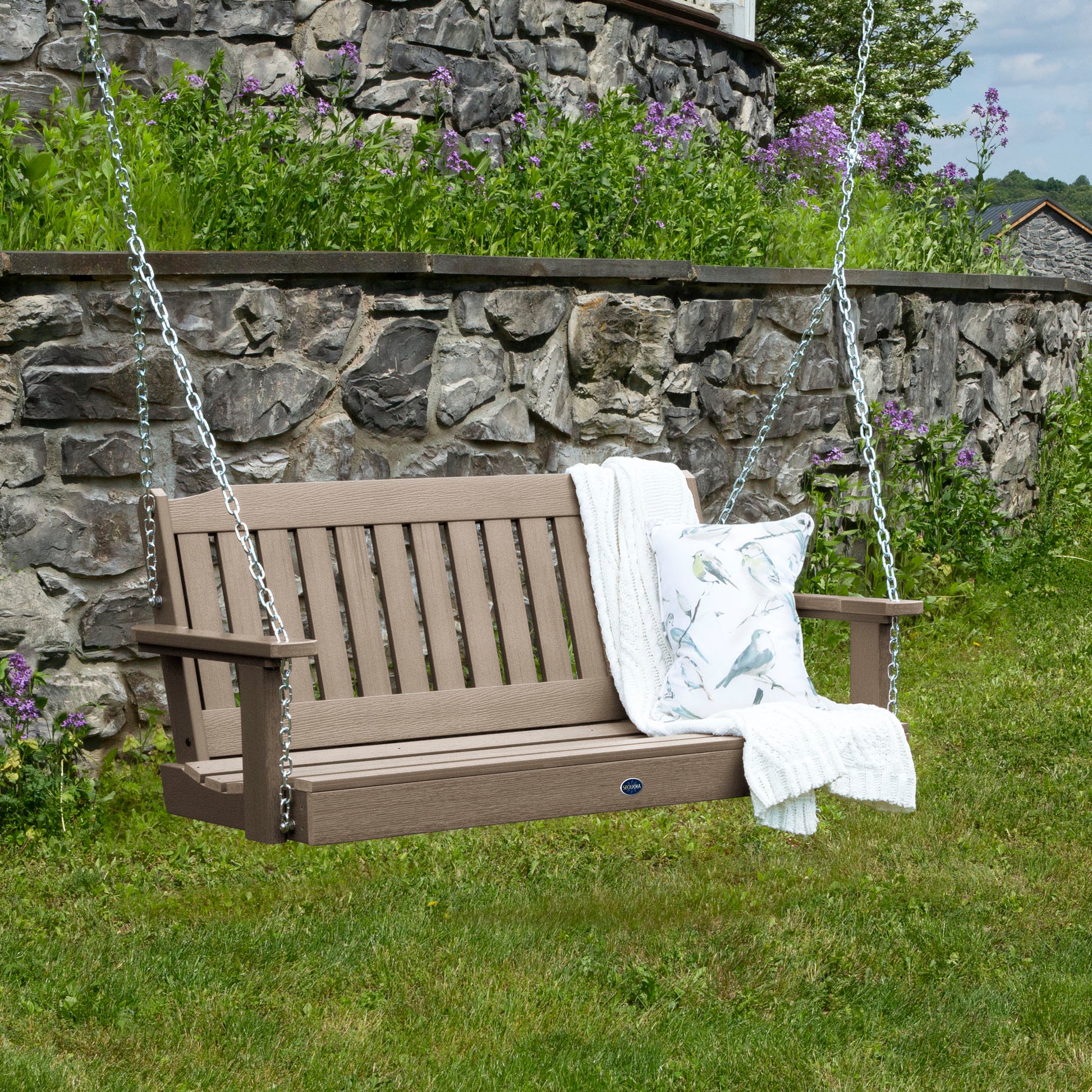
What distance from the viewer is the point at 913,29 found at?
75.6ft

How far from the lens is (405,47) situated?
19.3 ft

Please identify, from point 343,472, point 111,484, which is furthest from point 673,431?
point 111,484

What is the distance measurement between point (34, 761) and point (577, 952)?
173 centimetres

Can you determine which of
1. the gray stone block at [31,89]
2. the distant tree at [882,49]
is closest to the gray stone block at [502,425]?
the gray stone block at [31,89]

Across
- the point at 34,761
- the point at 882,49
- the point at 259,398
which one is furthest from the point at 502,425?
the point at 882,49

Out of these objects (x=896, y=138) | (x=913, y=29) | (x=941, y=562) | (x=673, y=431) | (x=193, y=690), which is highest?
(x=913, y=29)

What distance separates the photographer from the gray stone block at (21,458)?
12.5 feet

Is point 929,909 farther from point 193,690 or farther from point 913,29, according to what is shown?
point 913,29

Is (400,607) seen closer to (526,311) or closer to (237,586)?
(237,586)

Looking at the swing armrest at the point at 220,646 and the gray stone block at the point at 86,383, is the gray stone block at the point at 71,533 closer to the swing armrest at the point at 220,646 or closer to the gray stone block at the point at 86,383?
the gray stone block at the point at 86,383

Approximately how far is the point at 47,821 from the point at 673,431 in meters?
2.64

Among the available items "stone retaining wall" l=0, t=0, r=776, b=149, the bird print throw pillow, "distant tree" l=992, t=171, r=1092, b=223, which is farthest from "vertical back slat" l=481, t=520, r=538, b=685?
"distant tree" l=992, t=171, r=1092, b=223

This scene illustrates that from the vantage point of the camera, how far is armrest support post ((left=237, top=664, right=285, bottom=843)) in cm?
248

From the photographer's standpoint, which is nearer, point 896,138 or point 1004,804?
point 1004,804
